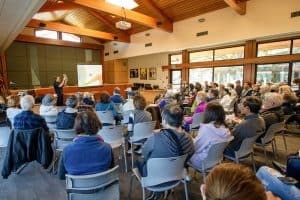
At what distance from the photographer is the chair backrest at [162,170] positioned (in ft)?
5.46

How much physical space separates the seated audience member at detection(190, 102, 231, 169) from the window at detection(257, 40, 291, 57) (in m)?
6.26

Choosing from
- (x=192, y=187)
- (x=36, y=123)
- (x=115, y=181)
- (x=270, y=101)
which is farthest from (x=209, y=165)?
(x=36, y=123)

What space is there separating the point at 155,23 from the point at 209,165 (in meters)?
7.90

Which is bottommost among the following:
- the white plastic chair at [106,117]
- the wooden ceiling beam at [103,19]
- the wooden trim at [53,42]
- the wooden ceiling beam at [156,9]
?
the white plastic chair at [106,117]

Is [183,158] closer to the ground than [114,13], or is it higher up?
closer to the ground

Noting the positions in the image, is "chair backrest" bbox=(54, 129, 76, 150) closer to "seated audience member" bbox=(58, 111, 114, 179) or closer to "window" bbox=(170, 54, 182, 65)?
"seated audience member" bbox=(58, 111, 114, 179)

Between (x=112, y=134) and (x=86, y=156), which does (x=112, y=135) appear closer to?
(x=112, y=134)

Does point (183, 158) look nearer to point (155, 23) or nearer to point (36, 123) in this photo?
point (36, 123)

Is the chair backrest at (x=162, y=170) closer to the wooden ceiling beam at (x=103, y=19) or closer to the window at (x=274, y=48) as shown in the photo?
the window at (x=274, y=48)

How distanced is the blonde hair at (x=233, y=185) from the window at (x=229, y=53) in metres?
8.22

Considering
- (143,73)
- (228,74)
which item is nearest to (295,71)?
(228,74)

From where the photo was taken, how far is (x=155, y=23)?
29.1 ft

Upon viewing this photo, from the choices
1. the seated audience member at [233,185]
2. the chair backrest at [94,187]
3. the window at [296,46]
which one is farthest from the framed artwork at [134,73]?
the seated audience member at [233,185]

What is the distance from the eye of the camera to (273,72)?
7305mm
